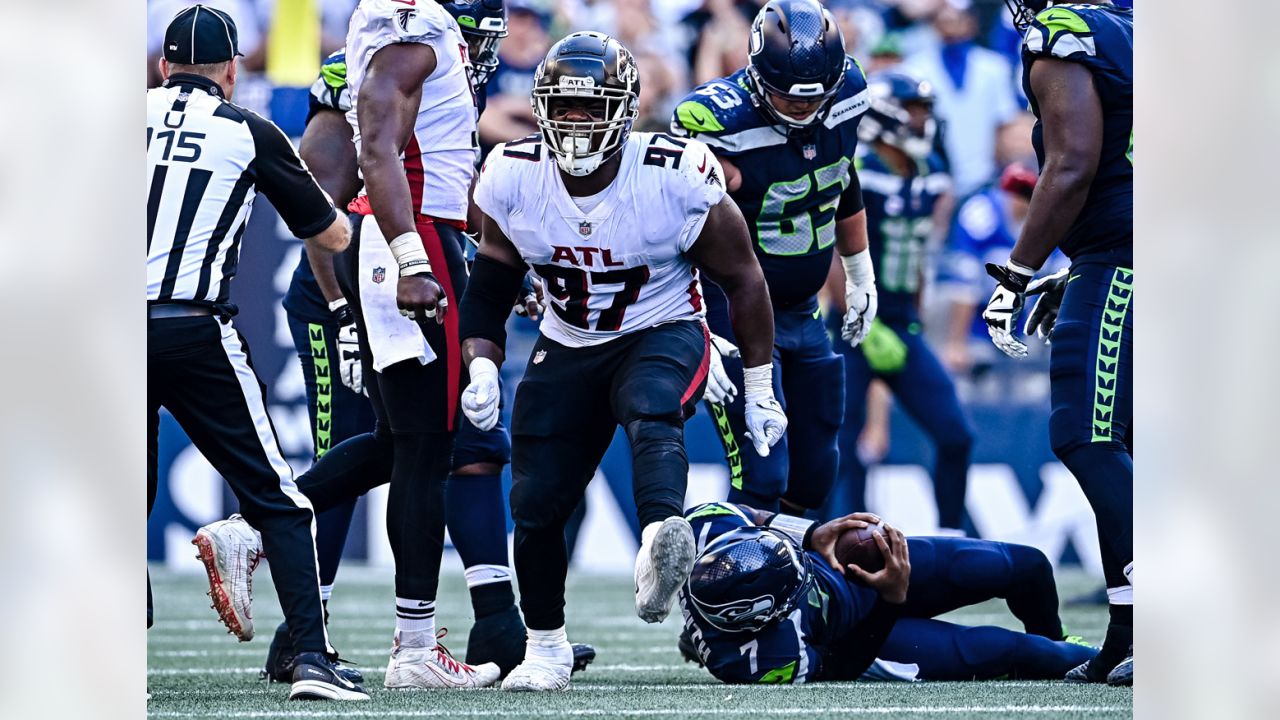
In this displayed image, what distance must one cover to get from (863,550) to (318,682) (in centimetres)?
151

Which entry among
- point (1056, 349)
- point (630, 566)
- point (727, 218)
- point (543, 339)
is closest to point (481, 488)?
point (543, 339)

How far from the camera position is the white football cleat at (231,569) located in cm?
430

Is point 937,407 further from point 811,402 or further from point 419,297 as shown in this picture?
point 419,297

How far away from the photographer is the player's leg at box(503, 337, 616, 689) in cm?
429

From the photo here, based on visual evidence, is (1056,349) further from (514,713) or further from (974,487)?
(974,487)

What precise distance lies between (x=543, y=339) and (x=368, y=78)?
0.81m

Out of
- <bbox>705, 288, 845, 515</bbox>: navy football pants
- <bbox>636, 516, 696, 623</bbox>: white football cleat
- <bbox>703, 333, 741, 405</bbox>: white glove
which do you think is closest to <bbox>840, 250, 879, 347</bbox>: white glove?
<bbox>705, 288, 845, 515</bbox>: navy football pants

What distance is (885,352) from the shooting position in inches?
311

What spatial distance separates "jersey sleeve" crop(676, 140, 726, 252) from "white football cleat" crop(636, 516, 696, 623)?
846mm

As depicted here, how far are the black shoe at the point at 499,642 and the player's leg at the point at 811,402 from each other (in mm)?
1325

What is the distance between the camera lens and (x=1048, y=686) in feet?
14.1

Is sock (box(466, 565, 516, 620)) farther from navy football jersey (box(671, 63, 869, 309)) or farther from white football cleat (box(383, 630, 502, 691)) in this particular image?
navy football jersey (box(671, 63, 869, 309))

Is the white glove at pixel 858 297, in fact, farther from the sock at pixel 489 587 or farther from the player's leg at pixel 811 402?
the sock at pixel 489 587

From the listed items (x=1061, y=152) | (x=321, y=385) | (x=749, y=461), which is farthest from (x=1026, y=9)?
(x=321, y=385)
